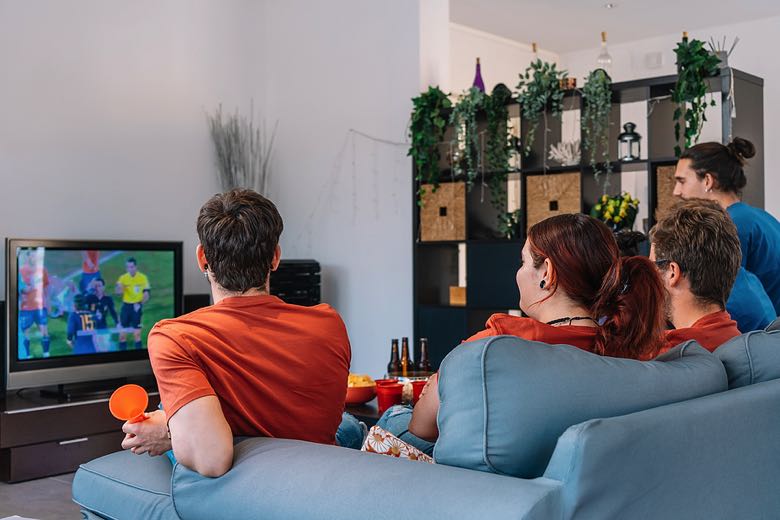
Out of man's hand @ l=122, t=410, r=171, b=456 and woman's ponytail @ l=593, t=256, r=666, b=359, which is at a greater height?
woman's ponytail @ l=593, t=256, r=666, b=359

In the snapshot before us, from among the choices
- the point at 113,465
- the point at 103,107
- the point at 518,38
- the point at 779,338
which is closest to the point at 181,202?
the point at 103,107

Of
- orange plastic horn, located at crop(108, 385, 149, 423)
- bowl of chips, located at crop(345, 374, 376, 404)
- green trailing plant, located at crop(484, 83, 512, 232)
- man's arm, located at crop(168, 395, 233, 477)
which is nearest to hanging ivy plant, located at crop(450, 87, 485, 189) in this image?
green trailing plant, located at crop(484, 83, 512, 232)

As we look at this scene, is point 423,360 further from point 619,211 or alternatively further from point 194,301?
point 194,301

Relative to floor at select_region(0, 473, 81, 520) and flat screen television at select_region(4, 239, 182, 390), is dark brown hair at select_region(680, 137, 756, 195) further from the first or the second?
flat screen television at select_region(4, 239, 182, 390)

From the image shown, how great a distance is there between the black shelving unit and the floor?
2319 mm

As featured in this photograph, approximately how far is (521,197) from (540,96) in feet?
1.98

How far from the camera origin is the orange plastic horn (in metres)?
1.97

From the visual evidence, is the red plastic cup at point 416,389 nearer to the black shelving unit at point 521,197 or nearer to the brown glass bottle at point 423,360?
the brown glass bottle at point 423,360

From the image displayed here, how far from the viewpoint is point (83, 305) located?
5.18 m

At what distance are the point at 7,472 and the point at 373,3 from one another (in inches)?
145

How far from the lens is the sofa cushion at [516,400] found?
1.52m

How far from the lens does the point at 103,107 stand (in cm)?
576

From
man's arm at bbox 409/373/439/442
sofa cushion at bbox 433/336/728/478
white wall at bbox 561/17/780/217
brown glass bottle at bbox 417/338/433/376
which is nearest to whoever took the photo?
sofa cushion at bbox 433/336/728/478

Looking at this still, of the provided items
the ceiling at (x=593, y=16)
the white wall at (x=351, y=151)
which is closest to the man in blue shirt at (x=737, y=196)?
the white wall at (x=351, y=151)
